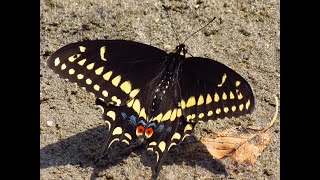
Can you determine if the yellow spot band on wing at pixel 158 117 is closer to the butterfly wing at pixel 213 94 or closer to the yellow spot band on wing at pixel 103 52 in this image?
the butterfly wing at pixel 213 94

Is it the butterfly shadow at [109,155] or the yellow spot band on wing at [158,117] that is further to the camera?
the butterfly shadow at [109,155]

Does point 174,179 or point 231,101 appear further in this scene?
point 174,179

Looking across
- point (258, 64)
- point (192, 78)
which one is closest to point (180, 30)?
point (258, 64)

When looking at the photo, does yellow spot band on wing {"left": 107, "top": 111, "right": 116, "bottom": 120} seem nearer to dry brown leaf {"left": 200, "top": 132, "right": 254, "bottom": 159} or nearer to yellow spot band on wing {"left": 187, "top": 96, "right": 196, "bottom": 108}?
yellow spot band on wing {"left": 187, "top": 96, "right": 196, "bottom": 108}

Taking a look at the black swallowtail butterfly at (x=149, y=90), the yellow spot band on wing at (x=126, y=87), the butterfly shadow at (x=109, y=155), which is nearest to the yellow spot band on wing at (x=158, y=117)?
the black swallowtail butterfly at (x=149, y=90)

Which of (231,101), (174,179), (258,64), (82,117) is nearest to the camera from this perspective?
(231,101)

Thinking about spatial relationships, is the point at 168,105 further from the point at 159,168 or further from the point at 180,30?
the point at 180,30

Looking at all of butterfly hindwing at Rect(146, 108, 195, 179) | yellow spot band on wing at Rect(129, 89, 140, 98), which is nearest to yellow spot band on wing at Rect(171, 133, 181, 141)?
butterfly hindwing at Rect(146, 108, 195, 179)
